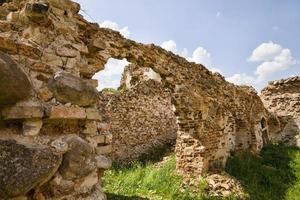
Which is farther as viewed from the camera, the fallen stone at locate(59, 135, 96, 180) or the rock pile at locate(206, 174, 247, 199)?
the rock pile at locate(206, 174, 247, 199)

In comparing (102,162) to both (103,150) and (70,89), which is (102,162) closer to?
(103,150)

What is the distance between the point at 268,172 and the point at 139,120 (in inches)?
191

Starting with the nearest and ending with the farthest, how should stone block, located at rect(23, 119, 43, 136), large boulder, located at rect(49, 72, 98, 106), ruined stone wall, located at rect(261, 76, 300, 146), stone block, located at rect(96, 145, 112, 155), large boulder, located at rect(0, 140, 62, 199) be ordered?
1. large boulder, located at rect(0, 140, 62, 199)
2. stone block, located at rect(23, 119, 43, 136)
3. large boulder, located at rect(49, 72, 98, 106)
4. stone block, located at rect(96, 145, 112, 155)
5. ruined stone wall, located at rect(261, 76, 300, 146)

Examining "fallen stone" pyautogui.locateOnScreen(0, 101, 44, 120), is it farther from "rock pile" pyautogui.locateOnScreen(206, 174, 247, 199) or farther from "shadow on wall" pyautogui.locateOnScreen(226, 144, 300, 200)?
"shadow on wall" pyautogui.locateOnScreen(226, 144, 300, 200)

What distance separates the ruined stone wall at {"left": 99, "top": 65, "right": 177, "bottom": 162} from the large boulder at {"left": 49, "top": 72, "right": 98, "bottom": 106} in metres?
7.41

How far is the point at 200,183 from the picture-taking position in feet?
23.3

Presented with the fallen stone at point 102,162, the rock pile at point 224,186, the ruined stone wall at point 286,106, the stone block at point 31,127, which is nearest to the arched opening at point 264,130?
the ruined stone wall at point 286,106

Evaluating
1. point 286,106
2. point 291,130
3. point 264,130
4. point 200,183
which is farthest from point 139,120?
point 286,106

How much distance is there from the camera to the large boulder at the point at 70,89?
88.8 inches

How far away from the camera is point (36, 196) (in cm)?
194

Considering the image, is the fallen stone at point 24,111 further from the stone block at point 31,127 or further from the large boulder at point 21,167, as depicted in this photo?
the large boulder at point 21,167

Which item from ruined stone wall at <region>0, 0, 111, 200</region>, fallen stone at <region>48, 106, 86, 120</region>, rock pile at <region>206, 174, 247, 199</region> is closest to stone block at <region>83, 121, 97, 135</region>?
ruined stone wall at <region>0, 0, 111, 200</region>

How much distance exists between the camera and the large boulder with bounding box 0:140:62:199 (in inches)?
67.8

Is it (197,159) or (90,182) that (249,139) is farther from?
(90,182)
